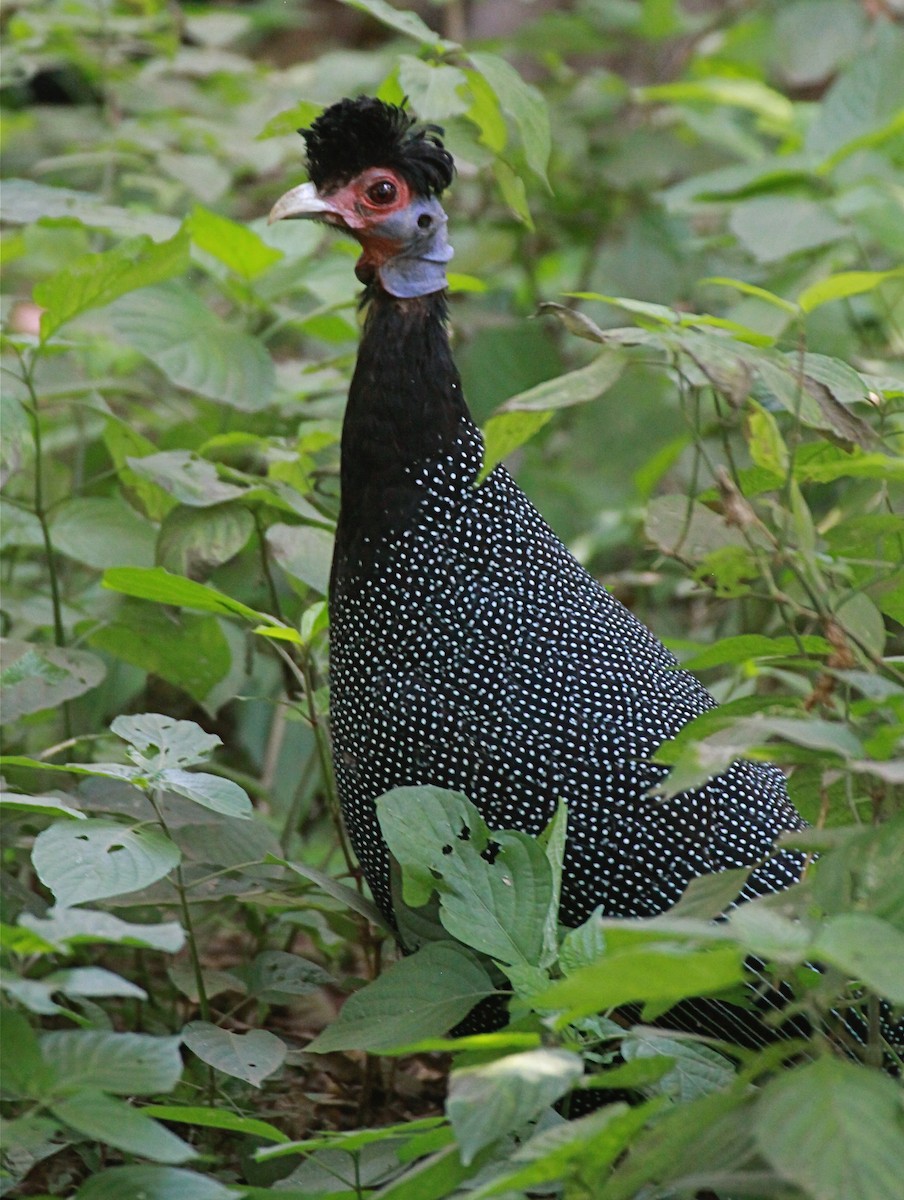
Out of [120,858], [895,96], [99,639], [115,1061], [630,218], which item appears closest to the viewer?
[115,1061]

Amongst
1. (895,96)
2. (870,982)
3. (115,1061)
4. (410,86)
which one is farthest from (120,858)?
(895,96)

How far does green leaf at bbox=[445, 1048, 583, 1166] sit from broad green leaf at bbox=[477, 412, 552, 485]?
611mm

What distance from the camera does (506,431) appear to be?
1678 mm

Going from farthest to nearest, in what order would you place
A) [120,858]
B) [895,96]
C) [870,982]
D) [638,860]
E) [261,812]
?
[895,96], [261,812], [638,860], [120,858], [870,982]

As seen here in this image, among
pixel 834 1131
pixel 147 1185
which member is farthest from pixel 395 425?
pixel 834 1131

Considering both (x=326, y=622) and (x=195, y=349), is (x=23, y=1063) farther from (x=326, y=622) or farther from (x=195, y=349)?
(x=195, y=349)

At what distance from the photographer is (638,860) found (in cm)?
227

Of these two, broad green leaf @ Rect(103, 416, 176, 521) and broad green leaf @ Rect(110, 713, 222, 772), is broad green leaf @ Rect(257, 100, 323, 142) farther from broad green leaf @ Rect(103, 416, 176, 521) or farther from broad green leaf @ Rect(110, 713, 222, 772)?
broad green leaf @ Rect(110, 713, 222, 772)

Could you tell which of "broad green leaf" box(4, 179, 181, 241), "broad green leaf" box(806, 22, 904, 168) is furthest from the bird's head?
"broad green leaf" box(806, 22, 904, 168)

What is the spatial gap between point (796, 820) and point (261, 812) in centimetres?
133

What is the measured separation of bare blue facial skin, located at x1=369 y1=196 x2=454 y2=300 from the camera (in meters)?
2.48

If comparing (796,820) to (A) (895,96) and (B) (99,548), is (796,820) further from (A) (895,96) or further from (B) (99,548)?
(A) (895,96)

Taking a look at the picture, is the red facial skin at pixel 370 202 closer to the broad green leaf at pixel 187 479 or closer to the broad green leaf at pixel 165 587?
the broad green leaf at pixel 187 479

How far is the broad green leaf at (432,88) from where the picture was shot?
7.95 feet
